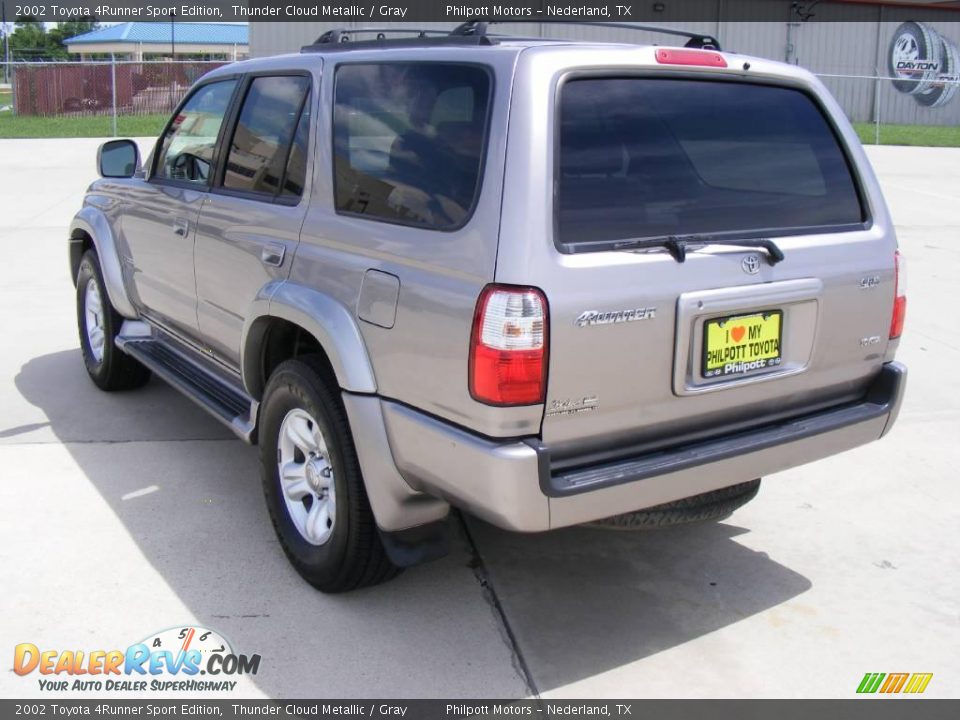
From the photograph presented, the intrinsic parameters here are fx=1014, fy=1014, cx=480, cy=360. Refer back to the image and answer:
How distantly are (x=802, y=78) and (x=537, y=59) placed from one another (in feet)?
4.03

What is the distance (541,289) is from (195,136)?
8.73 feet

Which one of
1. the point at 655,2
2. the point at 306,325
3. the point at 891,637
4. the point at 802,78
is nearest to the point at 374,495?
the point at 306,325

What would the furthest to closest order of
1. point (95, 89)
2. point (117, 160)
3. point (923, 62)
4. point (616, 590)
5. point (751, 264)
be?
point (923, 62) < point (95, 89) < point (117, 160) < point (616, 590) < point (751, 264)

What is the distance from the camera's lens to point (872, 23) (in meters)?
33.9

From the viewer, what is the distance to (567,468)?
9.77ft

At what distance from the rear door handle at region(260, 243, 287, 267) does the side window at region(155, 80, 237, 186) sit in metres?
0.85

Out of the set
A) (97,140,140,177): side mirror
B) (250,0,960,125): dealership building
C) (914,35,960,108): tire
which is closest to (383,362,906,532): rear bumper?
(97,140,140,177): side mirror

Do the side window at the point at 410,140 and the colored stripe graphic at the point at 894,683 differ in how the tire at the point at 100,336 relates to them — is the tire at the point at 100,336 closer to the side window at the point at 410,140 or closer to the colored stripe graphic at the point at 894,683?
the side window at the point at 410,140

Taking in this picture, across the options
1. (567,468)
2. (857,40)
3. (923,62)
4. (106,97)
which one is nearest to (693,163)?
(567,468)

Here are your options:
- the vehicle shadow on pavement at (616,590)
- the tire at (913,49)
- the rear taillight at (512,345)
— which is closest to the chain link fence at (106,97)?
Answer: the tire at (913,49)

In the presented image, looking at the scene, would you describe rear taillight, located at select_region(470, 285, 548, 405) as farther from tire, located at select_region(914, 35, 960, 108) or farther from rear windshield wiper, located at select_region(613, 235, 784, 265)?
tire, located at select_region(914, 35, 960, 108)

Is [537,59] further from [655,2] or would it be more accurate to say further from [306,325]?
[655,2]

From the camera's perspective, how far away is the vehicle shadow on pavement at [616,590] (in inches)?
131

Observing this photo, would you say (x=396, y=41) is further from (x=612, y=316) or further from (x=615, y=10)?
(x=615, y=10)
